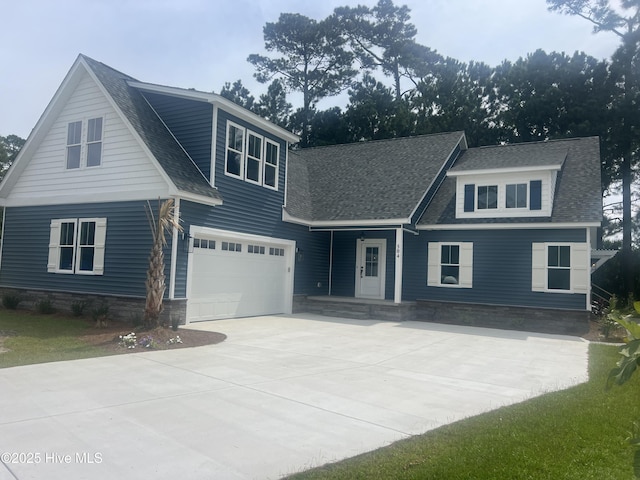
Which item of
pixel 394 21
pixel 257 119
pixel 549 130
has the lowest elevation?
pixel 257 119

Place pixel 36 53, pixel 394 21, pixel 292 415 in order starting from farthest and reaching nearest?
pixel 394 21 < pixel 36 53 < pixel 292 415

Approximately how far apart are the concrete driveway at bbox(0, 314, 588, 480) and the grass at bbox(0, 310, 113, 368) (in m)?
0.67

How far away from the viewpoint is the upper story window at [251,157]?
1381 cm

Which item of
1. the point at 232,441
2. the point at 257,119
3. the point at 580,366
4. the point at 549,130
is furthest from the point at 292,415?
the point at 549,130

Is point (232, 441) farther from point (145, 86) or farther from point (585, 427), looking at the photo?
point (145, 86)

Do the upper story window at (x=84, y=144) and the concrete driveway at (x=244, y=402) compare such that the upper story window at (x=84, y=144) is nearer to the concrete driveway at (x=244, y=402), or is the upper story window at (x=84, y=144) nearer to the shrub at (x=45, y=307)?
the shrub at (x=45, y=307)

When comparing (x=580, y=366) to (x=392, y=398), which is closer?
(x=392, y=398)

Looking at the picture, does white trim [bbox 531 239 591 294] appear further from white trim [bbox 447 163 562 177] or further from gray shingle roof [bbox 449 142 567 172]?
gray shingle roof [bbox 449 142 567 172]

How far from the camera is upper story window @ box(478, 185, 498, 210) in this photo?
1628 centimetres

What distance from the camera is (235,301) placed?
14.2 metres

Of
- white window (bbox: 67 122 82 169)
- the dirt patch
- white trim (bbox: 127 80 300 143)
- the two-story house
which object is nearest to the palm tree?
the dirt patch

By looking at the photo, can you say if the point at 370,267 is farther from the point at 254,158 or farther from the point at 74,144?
the point at 74,144

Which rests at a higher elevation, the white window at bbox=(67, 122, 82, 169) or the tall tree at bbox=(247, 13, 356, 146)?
the tall tree at bbox=(247, 13, 356, 146)

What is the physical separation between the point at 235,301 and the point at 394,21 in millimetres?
A: 30906
